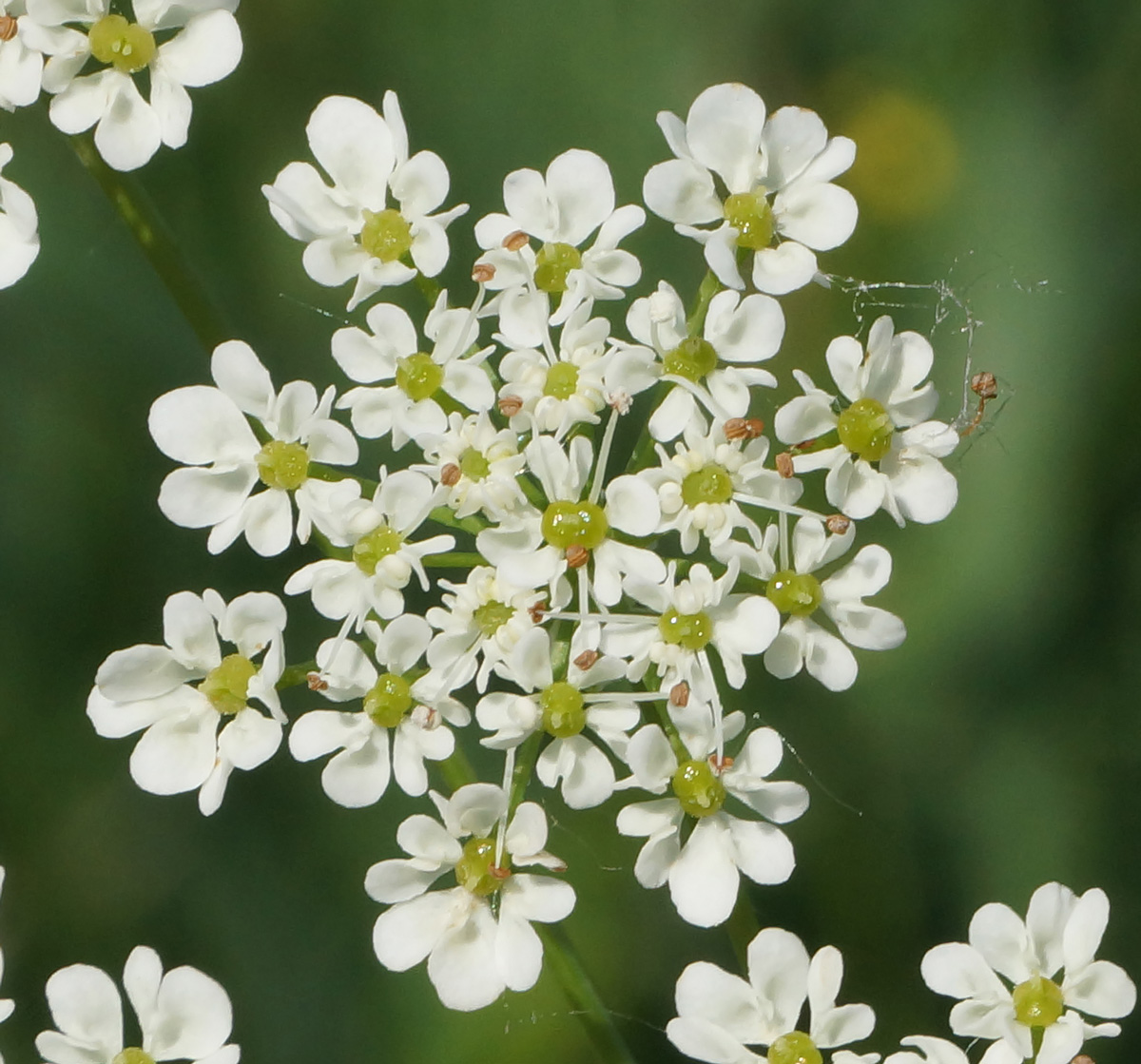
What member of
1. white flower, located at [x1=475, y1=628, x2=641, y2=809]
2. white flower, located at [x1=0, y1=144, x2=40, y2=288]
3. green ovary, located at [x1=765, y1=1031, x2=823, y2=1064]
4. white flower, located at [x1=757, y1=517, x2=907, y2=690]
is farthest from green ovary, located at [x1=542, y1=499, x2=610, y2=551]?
white flower, located at [x1=0, y1=144, x2=40, y2=288]

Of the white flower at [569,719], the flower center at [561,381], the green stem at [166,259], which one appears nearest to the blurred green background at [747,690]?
the green stem at [166,259]

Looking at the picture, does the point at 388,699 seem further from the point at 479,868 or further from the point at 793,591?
the point at 793,591

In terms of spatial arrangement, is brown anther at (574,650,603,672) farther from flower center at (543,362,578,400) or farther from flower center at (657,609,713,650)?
flower center at (543,362,578,400)

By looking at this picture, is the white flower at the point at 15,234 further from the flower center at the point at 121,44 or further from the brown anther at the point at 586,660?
the brown anther at the point at 586,660

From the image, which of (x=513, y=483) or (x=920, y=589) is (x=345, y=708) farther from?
(x=920, y=589)

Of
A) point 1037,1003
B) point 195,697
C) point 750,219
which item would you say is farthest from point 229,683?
point 1037,1003

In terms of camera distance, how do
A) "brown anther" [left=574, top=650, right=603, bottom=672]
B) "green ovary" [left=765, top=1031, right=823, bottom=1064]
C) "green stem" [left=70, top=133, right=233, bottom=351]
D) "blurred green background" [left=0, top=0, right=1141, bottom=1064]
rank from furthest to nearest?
"blurred green background" [left=0, top=0, right=1141, bottom=1064] < "green stem" [left=70, top=133, right=233, bottom=351] < "green ovary" [left=765, top=1031, right=823, bottom=1064] < "brown anther" [left=574, top=650, right=603, bottom=672]

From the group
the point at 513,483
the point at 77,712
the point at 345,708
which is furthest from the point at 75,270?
the point at 513,483
